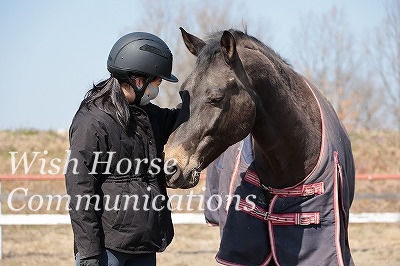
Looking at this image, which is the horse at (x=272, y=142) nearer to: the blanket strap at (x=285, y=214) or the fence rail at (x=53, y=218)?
the blanket strap at (x=285, y=214)

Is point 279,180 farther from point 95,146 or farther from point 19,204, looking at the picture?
point 19,204

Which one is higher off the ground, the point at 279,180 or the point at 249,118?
the point at 249,118

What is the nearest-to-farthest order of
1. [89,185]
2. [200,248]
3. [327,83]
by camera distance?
[89,185], [200,248], [327,83]

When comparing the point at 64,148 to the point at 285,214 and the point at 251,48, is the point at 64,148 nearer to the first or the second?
the point at 285,214

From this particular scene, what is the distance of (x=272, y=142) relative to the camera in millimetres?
3463

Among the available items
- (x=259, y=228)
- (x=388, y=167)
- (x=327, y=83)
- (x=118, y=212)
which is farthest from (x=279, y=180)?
(x=327, y=83)

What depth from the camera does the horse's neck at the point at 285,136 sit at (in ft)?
11.2

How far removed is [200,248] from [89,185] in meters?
5.06

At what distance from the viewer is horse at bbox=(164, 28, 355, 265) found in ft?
10.2

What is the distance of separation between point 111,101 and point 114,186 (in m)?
0.41

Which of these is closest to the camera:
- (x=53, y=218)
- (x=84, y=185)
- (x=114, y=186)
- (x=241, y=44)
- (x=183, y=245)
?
(x=84, y=185)

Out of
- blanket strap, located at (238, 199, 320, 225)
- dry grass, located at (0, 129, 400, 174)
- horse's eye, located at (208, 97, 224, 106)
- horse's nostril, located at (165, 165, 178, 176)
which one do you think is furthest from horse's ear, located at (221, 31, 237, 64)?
dry grass, located at (0, 129, 400, 174)

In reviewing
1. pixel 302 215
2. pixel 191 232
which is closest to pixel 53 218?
pixel 191 232

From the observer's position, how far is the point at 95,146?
2.99 m
